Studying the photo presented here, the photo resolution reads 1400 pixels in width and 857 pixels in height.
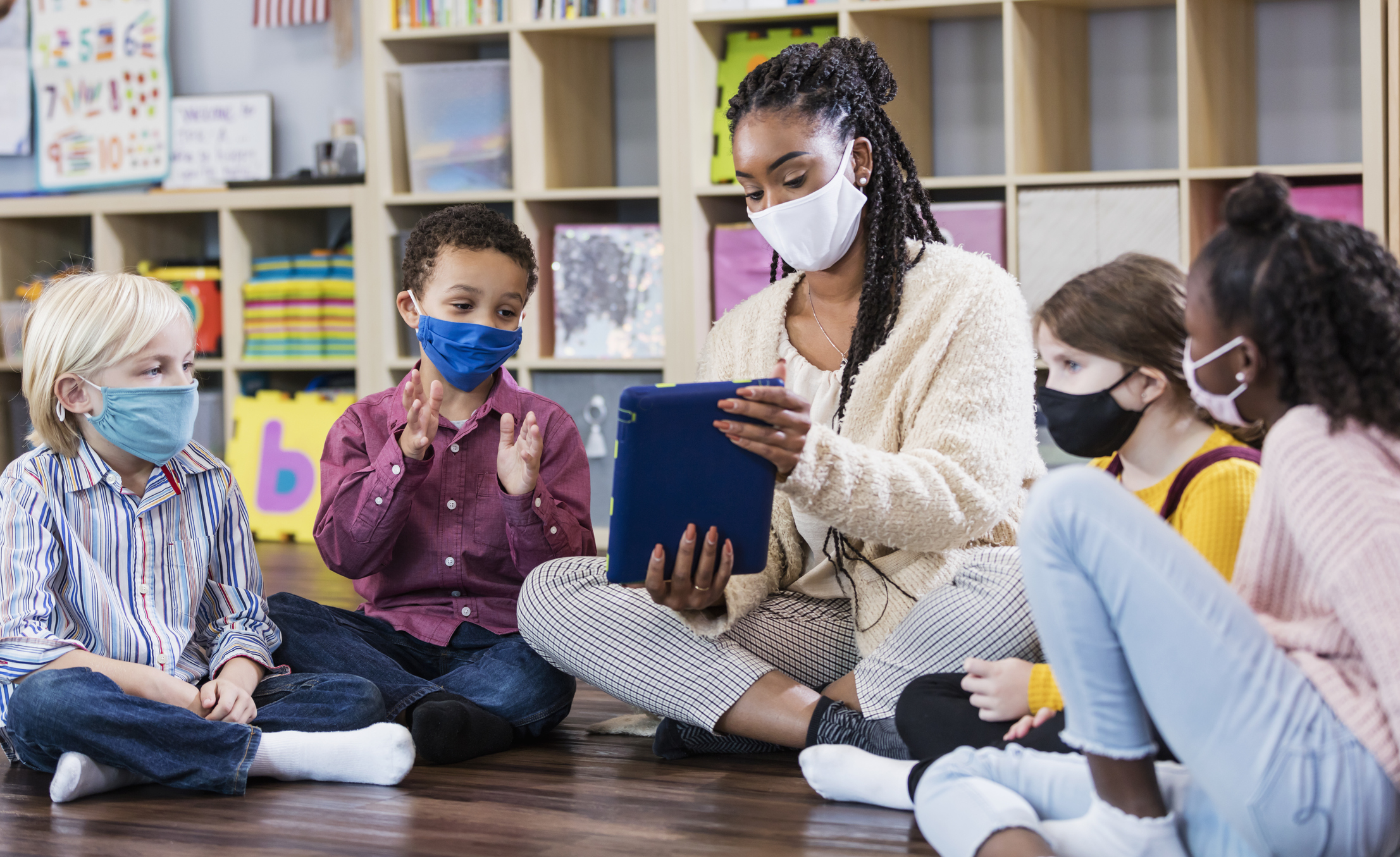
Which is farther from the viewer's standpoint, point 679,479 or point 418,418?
point 418,418

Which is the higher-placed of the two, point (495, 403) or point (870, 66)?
point (870, 66)

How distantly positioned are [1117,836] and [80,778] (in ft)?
3.34

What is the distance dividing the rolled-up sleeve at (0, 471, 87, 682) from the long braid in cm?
87

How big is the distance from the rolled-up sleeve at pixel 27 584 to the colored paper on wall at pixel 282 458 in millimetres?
1924

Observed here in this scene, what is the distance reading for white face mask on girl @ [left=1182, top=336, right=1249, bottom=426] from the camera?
3.38 ft

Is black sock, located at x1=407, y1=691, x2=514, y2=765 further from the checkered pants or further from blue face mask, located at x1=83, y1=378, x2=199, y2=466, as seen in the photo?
blue face mask, located at x1=83, y1=378, x2=199, y2=466

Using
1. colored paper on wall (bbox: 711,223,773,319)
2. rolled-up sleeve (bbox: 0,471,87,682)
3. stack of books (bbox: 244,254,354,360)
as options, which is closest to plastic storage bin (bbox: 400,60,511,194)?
stack of books (bbox: 244,254,354,360)

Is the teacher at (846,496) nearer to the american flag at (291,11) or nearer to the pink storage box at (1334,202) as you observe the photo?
the pink storage box at (1334,202)

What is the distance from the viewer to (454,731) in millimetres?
1504

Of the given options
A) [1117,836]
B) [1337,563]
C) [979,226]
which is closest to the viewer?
[1337,563]

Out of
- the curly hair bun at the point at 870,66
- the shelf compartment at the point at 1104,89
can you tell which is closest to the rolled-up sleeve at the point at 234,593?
the curly hair bun at the point at 870,66

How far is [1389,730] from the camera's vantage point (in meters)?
0.92

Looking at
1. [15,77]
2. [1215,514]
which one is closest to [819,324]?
[1215,514]

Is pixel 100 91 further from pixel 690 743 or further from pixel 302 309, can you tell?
pixel 690 743
